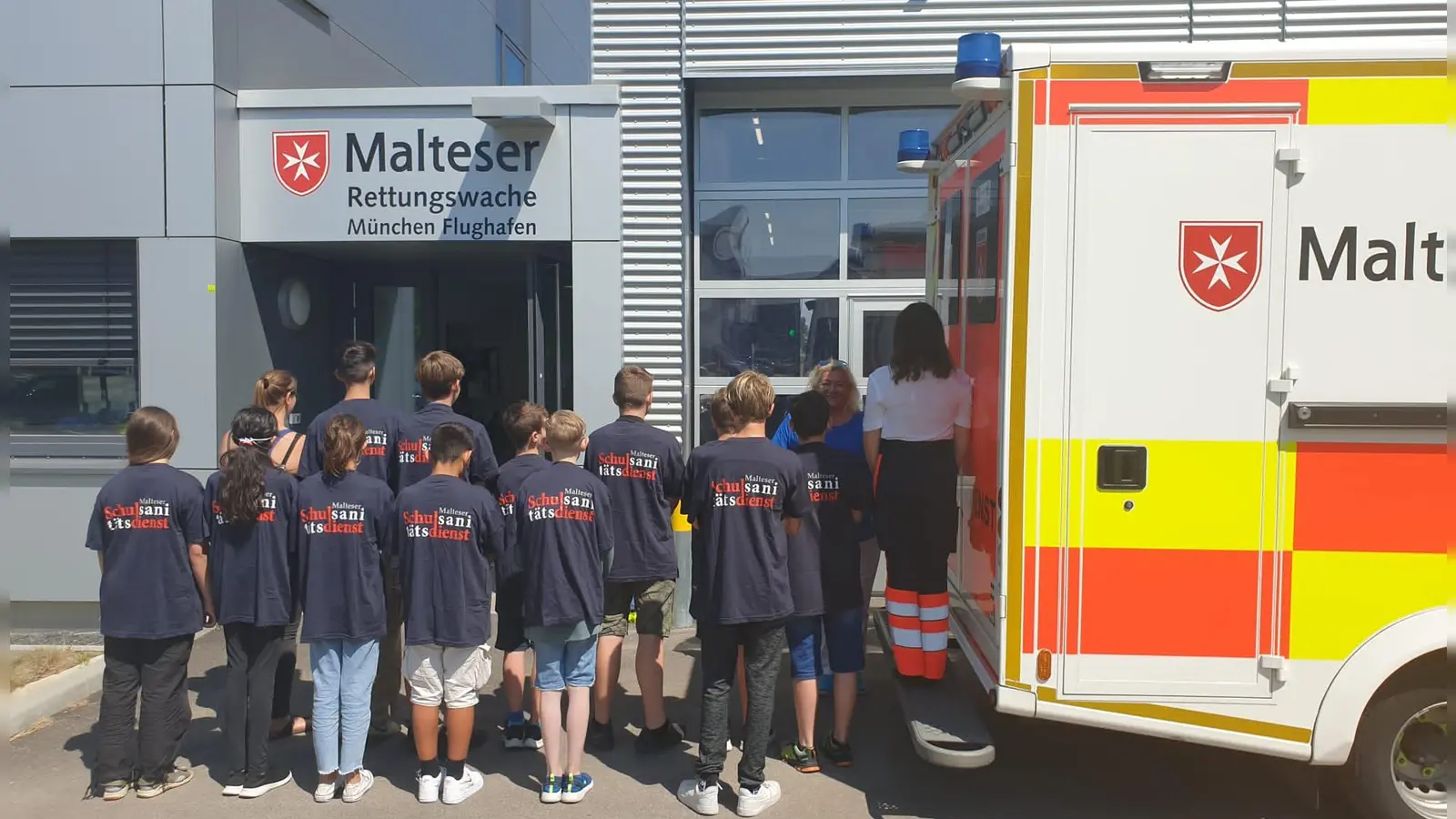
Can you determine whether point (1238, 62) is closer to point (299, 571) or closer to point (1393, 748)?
point (1393, 748)

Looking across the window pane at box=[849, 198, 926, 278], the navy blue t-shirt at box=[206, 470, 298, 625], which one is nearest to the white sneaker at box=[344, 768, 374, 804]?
the navy blue t-shirt at box=[206, 470, 298, 625]

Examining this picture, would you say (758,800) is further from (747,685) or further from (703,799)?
(747,685)

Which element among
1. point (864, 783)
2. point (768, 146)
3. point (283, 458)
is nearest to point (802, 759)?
point (864, 783)

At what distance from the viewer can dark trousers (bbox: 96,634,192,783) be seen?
4.63 meters

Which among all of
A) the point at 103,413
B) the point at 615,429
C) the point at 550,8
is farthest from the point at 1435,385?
the point at 550,8

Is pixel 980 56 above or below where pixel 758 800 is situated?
above

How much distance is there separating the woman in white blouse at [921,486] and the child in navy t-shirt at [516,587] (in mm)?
1605

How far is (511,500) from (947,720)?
212 centimetres

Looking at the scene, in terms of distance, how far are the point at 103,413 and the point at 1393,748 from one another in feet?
25.9

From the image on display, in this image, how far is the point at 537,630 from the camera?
4.59 metres

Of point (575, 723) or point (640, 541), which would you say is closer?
→ point (575, 723)

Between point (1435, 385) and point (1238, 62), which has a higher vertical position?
point (1238, 62)

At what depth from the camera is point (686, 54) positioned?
315 inches

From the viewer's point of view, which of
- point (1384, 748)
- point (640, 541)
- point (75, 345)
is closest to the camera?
point (1384, 748)
